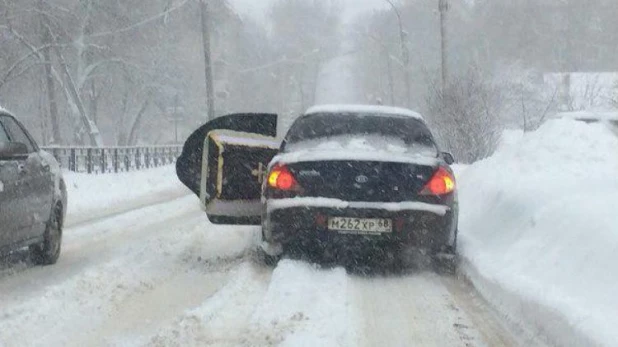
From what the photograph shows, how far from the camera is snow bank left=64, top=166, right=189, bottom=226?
15438 millimetres

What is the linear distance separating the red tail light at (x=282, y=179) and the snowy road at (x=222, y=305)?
69 centimetres

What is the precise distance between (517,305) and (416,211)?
1708 millimetres

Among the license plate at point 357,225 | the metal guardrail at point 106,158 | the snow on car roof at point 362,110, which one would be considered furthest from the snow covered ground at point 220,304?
the metal guardrail at point 106,158

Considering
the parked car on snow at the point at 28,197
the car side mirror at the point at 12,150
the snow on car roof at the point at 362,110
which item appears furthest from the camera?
the snow on car roof at the point at 362,110

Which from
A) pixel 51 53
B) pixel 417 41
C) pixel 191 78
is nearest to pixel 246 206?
pixel 51 53

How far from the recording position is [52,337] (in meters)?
5.25

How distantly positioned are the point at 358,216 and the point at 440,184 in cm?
81

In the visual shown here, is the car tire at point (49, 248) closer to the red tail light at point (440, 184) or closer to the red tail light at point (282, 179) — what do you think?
the red tail light at point (282, 179)

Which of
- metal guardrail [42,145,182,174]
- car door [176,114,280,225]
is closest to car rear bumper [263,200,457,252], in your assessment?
car door [176,114,280,225]

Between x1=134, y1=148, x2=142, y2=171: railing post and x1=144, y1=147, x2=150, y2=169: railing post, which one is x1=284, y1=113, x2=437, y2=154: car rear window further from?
x1=144, y1=147, x2=150, y2=169: railing post

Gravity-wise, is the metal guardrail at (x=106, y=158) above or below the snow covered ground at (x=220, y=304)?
below

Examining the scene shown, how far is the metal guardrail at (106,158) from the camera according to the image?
85.8 ft

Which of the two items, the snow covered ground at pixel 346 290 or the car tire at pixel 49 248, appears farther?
the car tire at pixel 49 248

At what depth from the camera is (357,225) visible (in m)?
7.41
